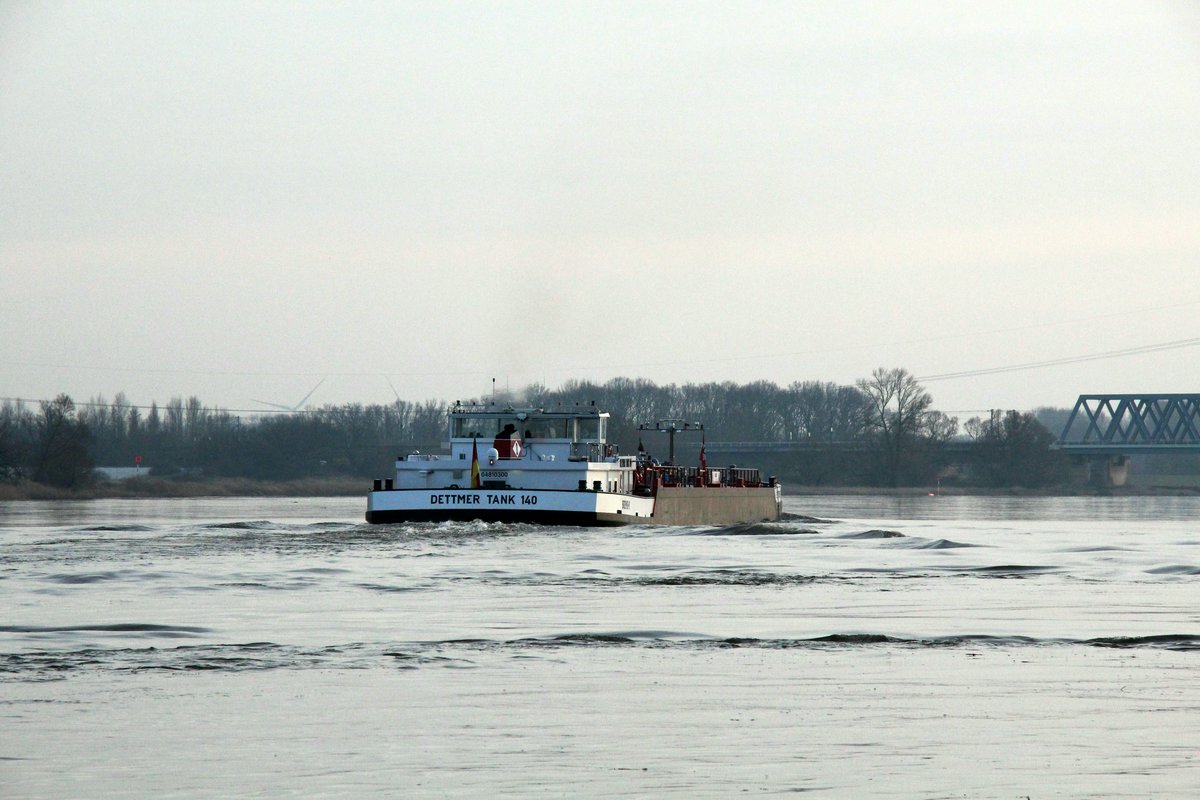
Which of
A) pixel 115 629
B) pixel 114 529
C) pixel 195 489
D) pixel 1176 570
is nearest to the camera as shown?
pixel 115 629

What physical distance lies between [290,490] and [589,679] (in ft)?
342

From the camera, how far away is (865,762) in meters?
12.4

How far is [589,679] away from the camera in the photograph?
669 inches

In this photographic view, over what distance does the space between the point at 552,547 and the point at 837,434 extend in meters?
148

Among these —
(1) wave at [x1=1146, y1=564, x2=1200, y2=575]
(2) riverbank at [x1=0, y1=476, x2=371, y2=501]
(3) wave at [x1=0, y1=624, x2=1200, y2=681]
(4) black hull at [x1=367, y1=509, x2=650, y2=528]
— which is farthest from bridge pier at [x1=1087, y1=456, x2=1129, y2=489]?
(3) wave at [x1=0, y1=624, x2=1200, y2=681]

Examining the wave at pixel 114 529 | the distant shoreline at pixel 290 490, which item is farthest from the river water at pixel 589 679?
the distant shoreline at pixel 290 490

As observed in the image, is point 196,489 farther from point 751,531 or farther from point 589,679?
point 589,679

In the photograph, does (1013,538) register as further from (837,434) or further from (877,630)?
(837,434)

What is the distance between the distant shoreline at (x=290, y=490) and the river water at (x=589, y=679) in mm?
65309

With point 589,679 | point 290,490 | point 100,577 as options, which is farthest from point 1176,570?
point 290,490

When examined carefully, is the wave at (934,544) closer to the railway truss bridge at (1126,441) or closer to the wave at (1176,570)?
the wave at (1176,570)

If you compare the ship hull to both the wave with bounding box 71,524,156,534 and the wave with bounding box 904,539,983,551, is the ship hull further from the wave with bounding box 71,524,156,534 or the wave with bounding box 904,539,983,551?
the wave with bounding box 904,539,983,551

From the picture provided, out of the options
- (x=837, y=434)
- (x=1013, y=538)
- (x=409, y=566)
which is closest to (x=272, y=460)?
(x=837, y=434)

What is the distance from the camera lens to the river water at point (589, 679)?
39.6 feet
